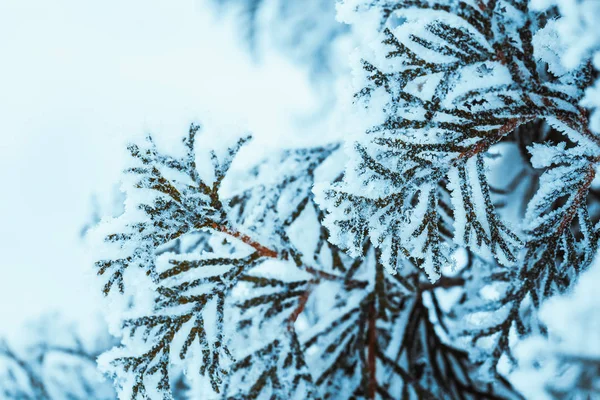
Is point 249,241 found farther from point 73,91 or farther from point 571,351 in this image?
point 73,91

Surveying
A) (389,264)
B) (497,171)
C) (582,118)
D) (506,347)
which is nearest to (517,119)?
(582,118)

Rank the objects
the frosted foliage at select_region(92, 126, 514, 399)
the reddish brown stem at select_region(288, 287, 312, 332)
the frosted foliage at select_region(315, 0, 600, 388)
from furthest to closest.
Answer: the reddish brown stem at select_region(288, 287, 312, 332)
the frosted foliage at select_region(92, 126, 514, 399)
the frosted foliage at select_region(315, 0, 600, 388)

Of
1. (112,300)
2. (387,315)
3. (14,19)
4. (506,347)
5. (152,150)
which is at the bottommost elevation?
(506,347)

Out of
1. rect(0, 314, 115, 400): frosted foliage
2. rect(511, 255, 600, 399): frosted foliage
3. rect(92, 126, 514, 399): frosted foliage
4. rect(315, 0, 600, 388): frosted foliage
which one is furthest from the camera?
rect(0, 314, 115, 400): frosted foliage

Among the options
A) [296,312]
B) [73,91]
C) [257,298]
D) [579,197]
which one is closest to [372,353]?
[296,312]

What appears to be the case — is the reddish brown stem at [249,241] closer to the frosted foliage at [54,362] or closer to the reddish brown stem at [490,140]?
the reddish brown stem at [490,140]

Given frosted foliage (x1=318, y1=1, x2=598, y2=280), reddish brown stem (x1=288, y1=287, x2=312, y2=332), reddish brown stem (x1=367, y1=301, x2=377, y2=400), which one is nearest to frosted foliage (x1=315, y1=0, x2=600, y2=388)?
frosted foliage (x1=318, y1=1, x2=598, y2=280)

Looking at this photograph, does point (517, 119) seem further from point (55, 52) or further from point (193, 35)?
point (55, 52)

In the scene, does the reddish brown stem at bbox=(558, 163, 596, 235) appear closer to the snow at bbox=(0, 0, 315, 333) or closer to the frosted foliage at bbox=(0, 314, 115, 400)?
the snow at bbox=(0, 0, 315, 333)
